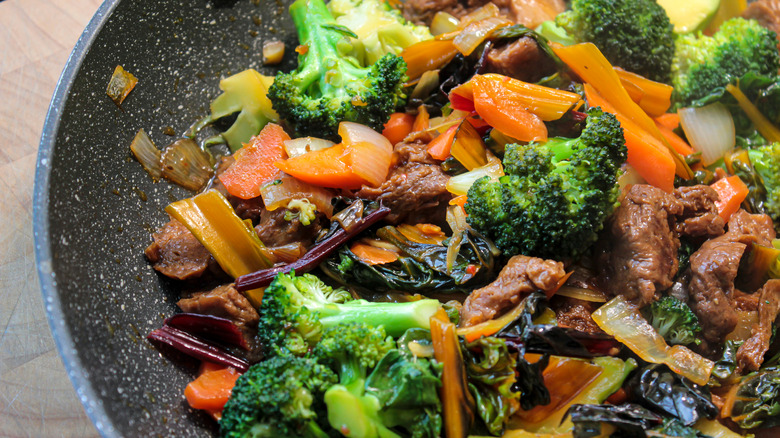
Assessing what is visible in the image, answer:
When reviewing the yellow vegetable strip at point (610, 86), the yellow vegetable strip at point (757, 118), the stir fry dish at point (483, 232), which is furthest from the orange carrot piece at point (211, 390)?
the yellow vegetable strip at point (757, 118)

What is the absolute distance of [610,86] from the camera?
2.96m

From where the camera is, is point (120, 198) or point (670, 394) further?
point (120, 198)

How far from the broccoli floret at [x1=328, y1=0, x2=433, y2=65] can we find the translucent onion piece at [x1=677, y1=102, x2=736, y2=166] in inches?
61.9

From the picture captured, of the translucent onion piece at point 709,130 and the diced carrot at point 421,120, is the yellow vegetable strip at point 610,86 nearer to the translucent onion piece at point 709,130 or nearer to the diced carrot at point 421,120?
the translucent onion piece at point 709,130

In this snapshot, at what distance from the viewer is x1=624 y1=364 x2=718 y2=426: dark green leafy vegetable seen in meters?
2.31

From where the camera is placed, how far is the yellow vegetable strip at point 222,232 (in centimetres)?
262

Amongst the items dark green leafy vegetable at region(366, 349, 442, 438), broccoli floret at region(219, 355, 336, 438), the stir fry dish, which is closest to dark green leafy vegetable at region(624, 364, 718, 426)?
the stir fry dish

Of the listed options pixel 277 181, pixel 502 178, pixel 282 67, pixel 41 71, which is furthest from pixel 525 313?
pixel 41 71

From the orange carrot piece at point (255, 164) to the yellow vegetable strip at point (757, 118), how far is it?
2626 millimetres

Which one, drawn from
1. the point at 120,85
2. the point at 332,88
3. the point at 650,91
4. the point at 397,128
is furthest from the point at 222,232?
the point at 650,91

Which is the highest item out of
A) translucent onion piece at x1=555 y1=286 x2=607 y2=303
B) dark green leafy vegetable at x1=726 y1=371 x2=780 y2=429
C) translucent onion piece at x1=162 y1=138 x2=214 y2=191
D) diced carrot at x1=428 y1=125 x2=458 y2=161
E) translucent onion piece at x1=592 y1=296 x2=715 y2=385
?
diced carrot at x1=428 y1=125 x2=458 y2=161

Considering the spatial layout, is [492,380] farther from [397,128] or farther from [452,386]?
[397,128]

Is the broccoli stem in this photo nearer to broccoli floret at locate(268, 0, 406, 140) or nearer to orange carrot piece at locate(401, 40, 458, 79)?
broccoli floret at locate(268, 0, 406, 140)

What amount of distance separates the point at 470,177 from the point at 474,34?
88 centimetres
